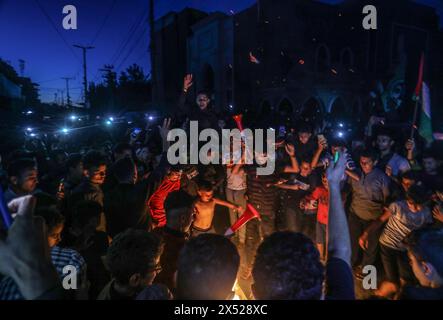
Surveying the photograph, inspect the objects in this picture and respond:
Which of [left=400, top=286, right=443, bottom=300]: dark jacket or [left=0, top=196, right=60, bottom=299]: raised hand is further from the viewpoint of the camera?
[left=400, top=286, right=443, bottom=300]: dark jacket

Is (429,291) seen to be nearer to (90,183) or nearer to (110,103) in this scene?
(90,183)

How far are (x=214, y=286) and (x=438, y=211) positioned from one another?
11.4 feet

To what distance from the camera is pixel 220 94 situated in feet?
65.6

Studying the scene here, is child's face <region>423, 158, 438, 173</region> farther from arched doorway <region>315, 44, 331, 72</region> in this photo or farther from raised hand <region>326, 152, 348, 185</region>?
arched doorway <region>315, 44, 331, 72</region>

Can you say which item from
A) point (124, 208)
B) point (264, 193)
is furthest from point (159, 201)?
point (264, 193)

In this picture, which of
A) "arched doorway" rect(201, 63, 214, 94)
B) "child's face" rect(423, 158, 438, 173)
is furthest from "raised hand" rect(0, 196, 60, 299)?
"arched doorway" rect(201, 63, 214, 94)

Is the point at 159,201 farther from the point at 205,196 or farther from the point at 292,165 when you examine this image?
the point at 292,165

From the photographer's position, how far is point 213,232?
4.57 meters

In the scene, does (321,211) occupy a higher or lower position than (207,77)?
lower

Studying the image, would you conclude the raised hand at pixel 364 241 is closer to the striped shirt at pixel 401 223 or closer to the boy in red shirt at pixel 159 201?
the striped shirt at pixel 401 223

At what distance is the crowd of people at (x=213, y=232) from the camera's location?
1411 mm

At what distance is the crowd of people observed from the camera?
1.41 meters

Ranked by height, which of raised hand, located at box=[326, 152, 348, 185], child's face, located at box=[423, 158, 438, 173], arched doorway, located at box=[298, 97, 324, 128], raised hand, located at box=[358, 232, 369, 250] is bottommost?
raised hand, located at box=[358, 232, 369, 250]

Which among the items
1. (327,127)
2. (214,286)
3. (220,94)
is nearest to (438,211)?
(214,286)
